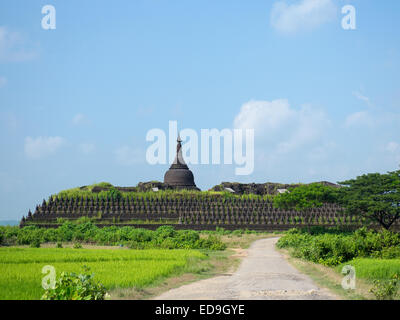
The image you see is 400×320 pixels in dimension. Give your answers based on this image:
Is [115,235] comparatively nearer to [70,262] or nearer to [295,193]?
[70,262]

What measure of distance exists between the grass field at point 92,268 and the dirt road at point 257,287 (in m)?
1.91

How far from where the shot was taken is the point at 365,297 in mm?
13984

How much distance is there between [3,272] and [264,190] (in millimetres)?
56752

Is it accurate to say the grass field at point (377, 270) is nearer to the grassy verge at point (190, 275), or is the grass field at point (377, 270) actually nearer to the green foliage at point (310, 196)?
the grassy verge at point (190, 275)

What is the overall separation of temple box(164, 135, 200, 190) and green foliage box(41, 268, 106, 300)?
56.5m

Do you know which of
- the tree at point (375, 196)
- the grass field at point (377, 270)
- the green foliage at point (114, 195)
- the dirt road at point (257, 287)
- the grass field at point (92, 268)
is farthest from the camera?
the green foliage at point (114, 195)

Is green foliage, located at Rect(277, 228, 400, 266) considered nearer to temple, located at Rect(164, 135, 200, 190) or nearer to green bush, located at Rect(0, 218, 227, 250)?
green bush, located at Rect(0, 218, 227, 250)

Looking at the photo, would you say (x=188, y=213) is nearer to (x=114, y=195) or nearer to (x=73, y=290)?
(x=114, y=195)

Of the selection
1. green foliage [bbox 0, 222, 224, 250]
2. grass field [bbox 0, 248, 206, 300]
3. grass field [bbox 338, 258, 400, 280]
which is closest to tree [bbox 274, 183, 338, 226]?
green foliage [bbox 0, 222, 224, 250]

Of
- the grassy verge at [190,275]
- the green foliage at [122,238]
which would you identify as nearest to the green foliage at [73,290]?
the grassy verge at [190,275]

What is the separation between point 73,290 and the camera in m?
11.5

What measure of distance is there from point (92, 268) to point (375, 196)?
28552mm

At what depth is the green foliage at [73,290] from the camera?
37.1 feet
